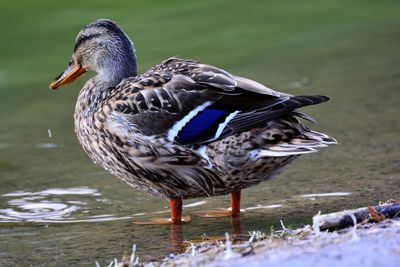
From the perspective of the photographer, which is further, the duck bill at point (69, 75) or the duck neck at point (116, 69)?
the duck bill at point (69, 75)

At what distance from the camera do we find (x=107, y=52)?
723cm

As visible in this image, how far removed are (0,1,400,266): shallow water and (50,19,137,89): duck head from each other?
3.17 ft

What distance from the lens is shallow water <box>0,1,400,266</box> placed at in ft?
20.5

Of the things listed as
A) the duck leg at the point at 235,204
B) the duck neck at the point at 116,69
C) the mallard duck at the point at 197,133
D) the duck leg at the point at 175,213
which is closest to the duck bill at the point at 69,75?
the duck neck at the point at 116,69

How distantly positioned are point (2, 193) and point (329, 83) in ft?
13.6

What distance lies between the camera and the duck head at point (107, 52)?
7152 mm

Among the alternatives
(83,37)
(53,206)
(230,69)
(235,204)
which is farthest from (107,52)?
(230,69)

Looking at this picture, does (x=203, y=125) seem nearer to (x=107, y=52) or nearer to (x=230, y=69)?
(x=107, y=52)

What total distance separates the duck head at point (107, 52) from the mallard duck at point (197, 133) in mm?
696

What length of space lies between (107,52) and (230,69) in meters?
3.89

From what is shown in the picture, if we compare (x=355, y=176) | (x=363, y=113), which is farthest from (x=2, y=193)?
(x=363, y=113)

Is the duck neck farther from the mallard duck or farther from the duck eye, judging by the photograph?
the mallard duck

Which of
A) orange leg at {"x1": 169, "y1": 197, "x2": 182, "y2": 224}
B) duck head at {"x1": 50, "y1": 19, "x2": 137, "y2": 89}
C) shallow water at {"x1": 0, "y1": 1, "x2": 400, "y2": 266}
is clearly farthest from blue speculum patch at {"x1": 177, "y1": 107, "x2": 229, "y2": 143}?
duck head at {"x1": 50, "y1": 19, "x2": 137, "y2": 89}

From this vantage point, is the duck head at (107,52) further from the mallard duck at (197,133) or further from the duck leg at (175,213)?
the duck leg at (175,213)
